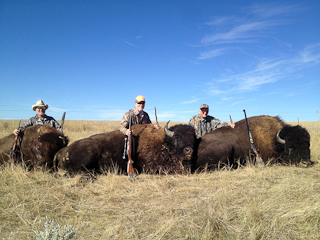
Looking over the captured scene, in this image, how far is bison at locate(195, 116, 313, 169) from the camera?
5.65 meters

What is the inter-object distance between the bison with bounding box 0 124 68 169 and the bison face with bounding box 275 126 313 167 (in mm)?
5967

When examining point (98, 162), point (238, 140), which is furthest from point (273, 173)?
point (98, 162)

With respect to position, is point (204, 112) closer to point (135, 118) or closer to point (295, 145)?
point (135, 118)

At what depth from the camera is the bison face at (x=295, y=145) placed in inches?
221

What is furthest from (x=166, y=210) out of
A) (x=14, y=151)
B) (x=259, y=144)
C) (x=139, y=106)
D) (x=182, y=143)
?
(x=14, y=151)

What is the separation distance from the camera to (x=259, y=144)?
6102 mm

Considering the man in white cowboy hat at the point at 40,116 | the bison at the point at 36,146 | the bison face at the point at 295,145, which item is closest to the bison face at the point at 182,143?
the bison face at the point at 295,145

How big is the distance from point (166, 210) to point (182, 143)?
2799 mm

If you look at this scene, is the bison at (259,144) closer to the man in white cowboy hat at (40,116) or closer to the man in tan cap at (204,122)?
the man in tan cap at (204,122)

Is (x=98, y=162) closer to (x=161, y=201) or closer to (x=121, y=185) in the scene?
(x=121, y=185)

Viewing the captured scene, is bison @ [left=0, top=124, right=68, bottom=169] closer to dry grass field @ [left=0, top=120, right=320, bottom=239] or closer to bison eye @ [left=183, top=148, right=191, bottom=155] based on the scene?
dry grass field @ [left=0, top=120, right=320, bottom=239]

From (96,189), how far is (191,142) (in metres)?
2.57

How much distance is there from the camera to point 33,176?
4707 millimetres

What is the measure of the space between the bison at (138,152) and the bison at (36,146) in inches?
13.3
